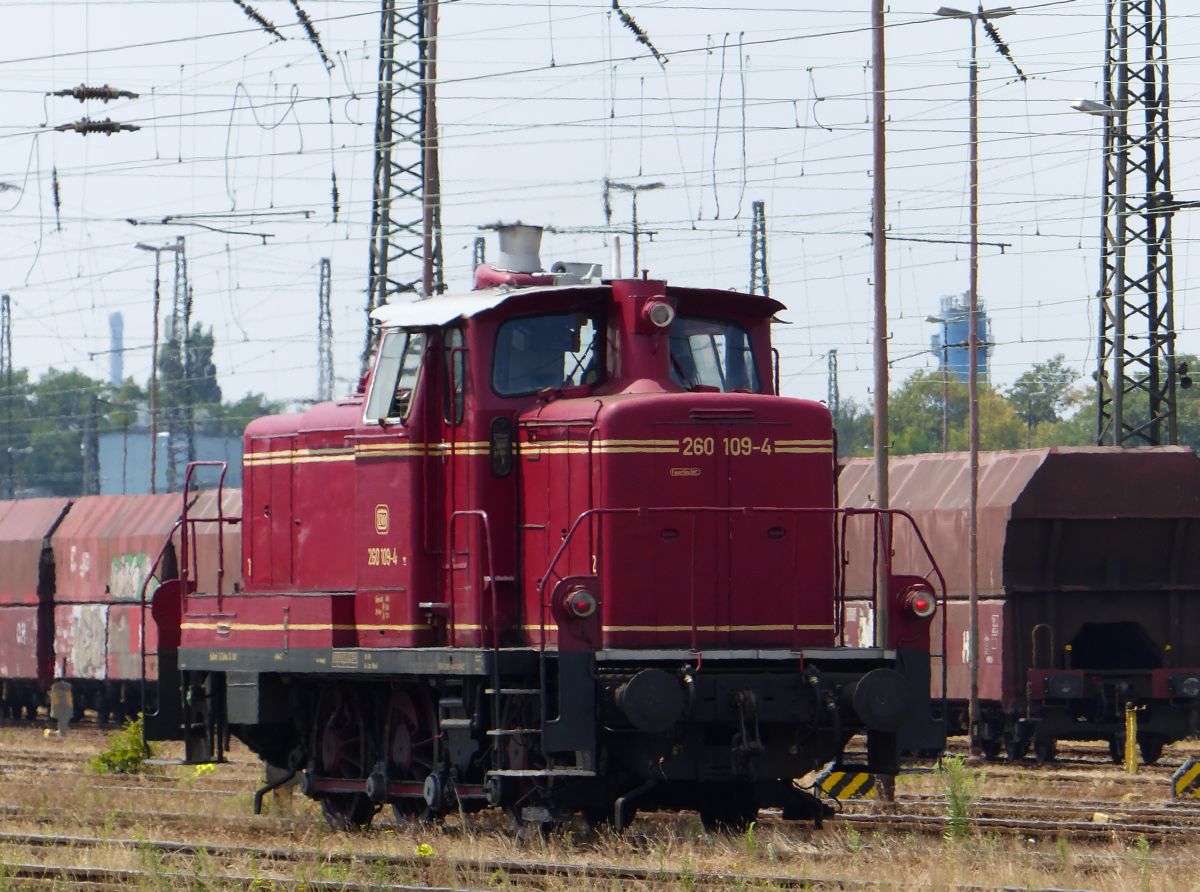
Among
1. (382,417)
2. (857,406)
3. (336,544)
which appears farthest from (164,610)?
(857,406)

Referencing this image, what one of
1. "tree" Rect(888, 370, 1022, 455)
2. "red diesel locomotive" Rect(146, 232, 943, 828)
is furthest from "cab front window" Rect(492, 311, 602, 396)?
"tree" Rect(888, 370, 1022, 455)

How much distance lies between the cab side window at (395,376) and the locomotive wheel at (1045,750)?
12472 millimetres

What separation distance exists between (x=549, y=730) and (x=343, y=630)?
2.41 meters

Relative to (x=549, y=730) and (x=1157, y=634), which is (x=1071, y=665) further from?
(x=549, y=730)

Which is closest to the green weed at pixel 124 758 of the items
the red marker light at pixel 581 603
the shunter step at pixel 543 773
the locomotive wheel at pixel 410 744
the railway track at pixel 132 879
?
the locomotive wheel at pixel 410 744

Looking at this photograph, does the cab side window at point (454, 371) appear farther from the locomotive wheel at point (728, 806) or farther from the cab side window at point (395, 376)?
the locomotive wheel at point (728, 806)

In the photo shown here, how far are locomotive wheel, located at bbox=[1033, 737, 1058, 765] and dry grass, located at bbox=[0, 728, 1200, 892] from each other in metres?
5.57

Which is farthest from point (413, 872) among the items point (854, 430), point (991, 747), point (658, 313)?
point (854, 430)

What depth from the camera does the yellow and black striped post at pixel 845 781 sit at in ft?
43.9

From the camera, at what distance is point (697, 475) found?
1302 cm

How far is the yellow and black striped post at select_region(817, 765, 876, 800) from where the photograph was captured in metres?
13.4

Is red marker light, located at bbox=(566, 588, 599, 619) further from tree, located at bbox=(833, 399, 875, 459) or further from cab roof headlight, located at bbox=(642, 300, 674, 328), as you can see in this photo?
tree, located at bbox=(833, 399, 875, 459)

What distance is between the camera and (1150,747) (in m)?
23.8

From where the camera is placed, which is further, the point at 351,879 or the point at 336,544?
the point at 336,544
